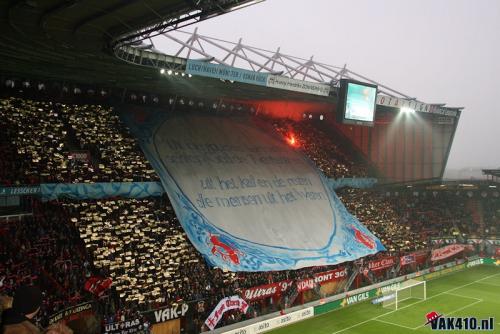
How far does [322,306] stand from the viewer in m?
27.2

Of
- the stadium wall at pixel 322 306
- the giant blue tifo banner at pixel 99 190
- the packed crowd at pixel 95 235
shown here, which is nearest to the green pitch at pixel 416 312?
the stadium wall at pixel 322 306

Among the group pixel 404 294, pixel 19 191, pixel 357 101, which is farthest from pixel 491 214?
pixel 19 191

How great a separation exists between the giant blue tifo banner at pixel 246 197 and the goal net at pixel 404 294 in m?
3.66

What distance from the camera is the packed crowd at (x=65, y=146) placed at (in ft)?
83.2

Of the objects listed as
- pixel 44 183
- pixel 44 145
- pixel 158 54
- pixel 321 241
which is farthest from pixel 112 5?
pixel 321 241

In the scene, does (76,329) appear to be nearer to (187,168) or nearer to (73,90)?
(187,168)

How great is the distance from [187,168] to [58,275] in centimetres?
1269

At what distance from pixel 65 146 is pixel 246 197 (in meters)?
12.0

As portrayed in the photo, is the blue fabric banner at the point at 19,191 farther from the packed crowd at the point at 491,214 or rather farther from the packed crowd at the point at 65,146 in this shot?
the packed crowd at the point at 491,214

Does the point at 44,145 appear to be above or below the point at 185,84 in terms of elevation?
below

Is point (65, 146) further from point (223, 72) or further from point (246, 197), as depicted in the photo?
point (246, 197)

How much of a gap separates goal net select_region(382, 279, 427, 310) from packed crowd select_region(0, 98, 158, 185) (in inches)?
624

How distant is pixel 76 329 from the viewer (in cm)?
1884

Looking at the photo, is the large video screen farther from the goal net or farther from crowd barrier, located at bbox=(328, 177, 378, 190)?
the goal net
